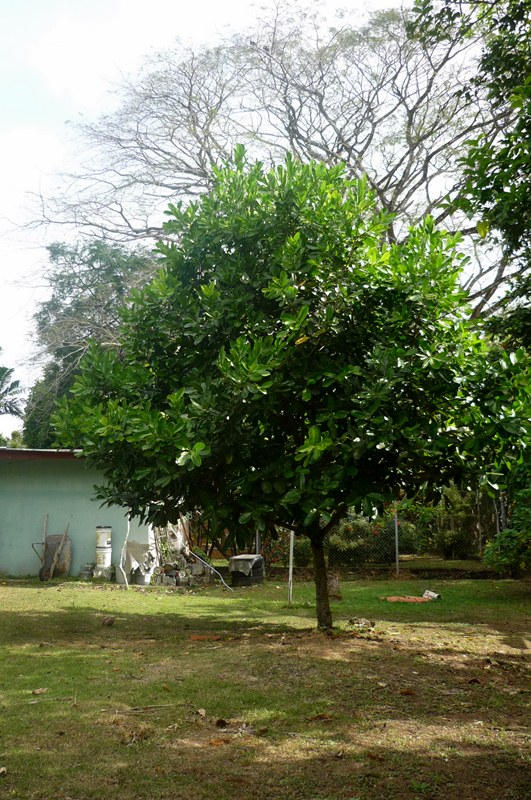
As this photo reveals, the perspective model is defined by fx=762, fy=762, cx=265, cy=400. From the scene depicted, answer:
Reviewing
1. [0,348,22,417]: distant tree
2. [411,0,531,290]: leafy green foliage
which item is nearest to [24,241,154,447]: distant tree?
[0,348,22,417]: distant tree

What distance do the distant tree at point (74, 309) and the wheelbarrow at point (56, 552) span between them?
5.16 meters

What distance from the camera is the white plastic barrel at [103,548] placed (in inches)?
619

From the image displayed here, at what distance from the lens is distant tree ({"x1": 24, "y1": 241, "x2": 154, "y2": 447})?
2161 cm

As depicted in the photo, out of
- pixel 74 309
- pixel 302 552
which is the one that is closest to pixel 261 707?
pixel 302 552

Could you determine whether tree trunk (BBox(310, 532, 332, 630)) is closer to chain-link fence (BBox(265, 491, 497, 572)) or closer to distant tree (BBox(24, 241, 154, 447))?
chain-link fence (BBox(265, 491, 497, 572))

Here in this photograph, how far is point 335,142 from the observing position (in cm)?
1867

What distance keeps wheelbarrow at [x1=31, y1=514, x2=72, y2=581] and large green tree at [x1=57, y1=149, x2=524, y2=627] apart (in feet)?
25.1

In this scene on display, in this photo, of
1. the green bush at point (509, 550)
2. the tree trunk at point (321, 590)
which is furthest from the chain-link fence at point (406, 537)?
the tree trunk at point (321, 590)

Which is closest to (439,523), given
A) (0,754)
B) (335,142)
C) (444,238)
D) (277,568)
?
(277,568)

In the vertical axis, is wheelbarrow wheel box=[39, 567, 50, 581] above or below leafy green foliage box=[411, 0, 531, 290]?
below

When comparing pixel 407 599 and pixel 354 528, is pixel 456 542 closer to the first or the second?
pixel 354 528

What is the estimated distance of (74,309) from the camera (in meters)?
25.4

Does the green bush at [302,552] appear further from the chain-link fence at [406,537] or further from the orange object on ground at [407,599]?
the orange object on ground at [407,599]

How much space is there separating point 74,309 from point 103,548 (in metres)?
11.8
